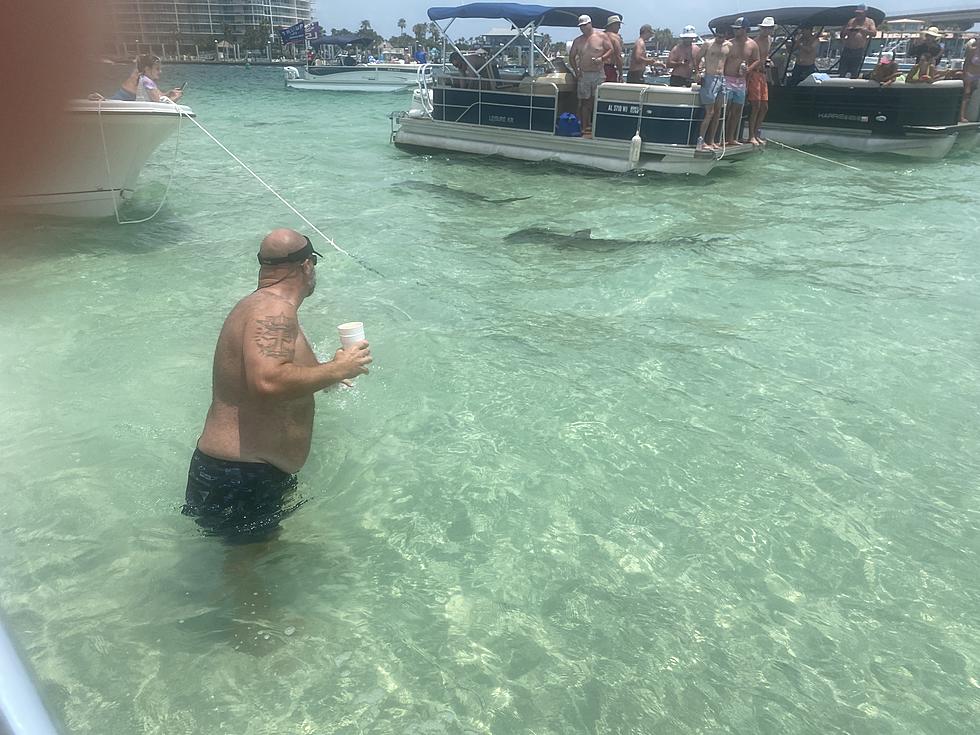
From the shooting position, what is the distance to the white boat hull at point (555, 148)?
12695 millimetres

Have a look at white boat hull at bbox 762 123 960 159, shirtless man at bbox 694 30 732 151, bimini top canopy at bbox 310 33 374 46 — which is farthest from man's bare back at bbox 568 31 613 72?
bimini top canopy at bbox 310 33 374 46

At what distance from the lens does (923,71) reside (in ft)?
51.6

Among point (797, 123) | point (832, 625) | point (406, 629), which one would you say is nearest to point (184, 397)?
point (406, 629)

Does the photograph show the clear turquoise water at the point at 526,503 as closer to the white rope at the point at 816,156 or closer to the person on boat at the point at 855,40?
the white rope at the point at 816,156

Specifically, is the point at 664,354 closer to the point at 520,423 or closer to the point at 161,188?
the point at 520,423

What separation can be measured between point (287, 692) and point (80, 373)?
3.81 metres

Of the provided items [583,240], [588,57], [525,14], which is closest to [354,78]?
[525,14]

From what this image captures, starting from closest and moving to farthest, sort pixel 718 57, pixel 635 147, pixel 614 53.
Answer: pixel 718 57 < pixel 635 147 < pixel 614 53

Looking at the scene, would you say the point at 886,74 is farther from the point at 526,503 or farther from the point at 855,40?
the point at 526,503

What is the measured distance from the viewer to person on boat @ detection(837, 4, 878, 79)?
14667mm

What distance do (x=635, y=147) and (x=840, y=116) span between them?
19.5 feet

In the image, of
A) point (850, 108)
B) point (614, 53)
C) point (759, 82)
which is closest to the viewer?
point (614, 53)

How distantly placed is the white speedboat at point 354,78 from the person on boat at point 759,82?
25442 millimetres

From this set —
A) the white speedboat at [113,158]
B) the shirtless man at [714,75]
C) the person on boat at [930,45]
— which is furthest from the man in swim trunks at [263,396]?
the person on boat at [930,45]
